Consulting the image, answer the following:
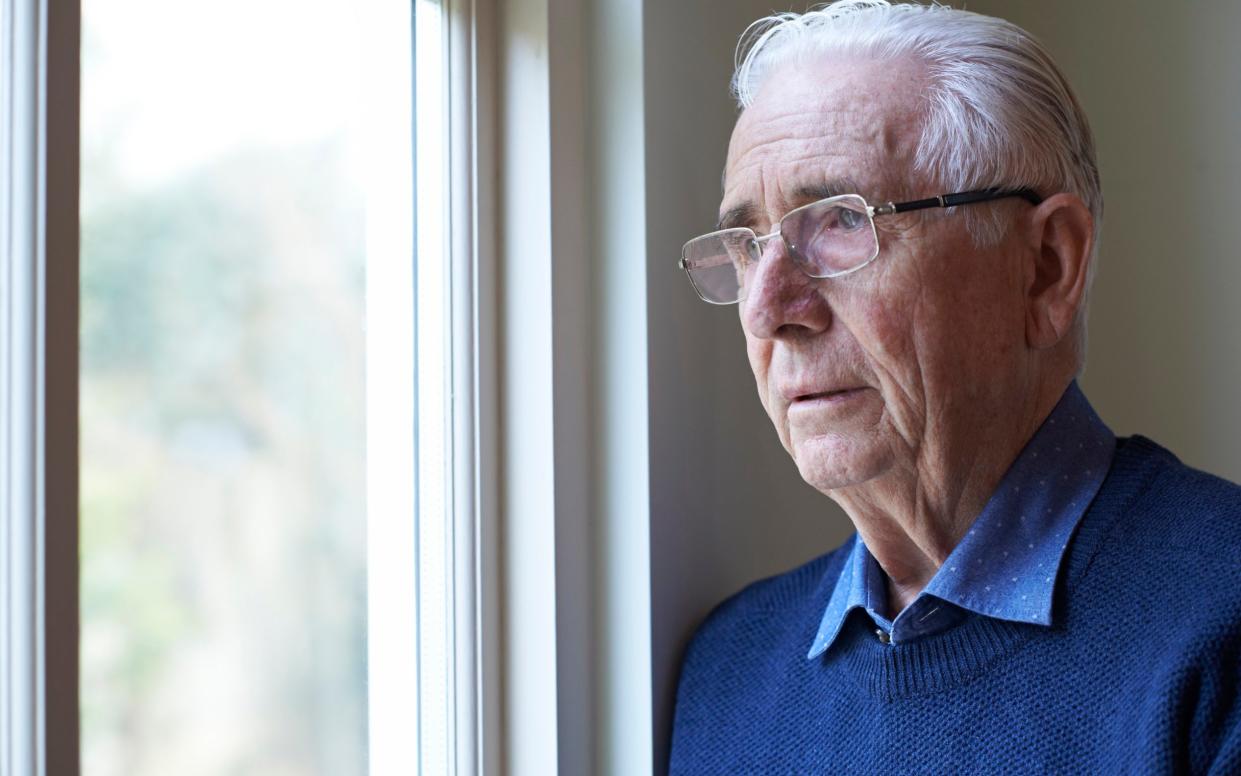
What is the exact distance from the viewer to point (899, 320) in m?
1.14

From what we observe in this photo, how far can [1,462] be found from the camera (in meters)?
0.84

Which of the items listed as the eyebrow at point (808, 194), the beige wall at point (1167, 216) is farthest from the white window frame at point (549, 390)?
the beige wall at point (1167, 216)

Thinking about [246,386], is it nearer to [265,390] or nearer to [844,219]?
[265,390]

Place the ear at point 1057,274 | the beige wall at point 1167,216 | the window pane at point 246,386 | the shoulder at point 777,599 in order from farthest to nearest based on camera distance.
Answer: the beige wall at point 1167,216 < the shoulder at point 777,599 < the ear at point 1057,274 < the window pane at point 246,386

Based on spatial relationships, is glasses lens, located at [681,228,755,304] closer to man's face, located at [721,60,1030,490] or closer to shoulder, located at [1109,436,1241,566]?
man's face, located at [721,60,1030,490]

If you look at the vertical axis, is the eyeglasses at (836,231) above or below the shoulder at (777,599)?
above

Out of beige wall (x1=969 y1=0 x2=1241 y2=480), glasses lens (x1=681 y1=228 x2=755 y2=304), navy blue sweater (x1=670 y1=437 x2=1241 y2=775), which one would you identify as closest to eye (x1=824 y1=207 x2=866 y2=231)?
glasses lens (x1=681 y1=228 x2=755 y2=304)

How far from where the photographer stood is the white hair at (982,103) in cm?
115

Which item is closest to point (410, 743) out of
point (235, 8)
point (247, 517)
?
point (247, 517)

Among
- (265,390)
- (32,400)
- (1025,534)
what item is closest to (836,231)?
(1025,534)

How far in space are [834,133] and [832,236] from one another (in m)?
0.11

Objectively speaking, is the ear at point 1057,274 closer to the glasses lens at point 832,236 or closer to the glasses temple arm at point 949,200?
the glasses temple arm at point 949,200

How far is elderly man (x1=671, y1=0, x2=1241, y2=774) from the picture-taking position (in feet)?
3.66

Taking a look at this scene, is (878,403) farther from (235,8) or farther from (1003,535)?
(235,8)
